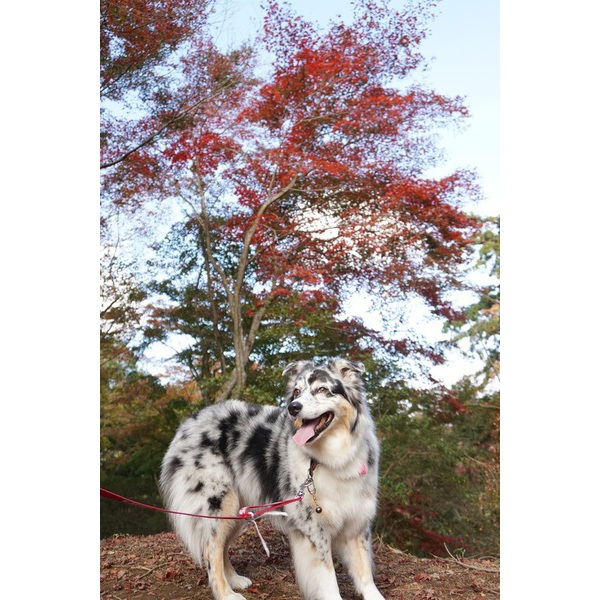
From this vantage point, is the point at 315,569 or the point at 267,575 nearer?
the point at 315,569

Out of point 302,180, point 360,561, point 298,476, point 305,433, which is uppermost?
point 302,180

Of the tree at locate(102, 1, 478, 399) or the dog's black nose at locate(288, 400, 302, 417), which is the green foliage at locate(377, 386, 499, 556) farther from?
the dog's black nose at locate(288, 400, 302, 417)

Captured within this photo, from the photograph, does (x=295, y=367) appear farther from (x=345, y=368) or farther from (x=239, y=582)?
(x=239, y=582)

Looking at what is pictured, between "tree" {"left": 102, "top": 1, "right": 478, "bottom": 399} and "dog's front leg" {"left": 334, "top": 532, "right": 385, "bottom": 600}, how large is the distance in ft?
9.65

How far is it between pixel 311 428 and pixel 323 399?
14cm

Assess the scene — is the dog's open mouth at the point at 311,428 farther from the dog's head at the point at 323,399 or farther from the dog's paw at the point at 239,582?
the dog's paw at the point at 239,582

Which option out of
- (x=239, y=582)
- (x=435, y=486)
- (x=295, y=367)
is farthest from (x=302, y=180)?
(x=239, y=582)

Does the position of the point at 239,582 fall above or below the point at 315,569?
below

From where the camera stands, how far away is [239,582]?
3.12 m

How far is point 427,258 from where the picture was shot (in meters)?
5.75

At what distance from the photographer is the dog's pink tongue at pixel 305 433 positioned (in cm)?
273
